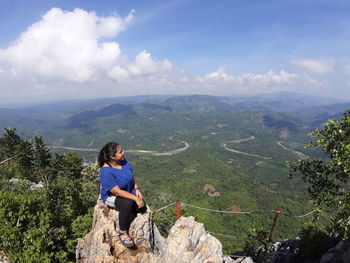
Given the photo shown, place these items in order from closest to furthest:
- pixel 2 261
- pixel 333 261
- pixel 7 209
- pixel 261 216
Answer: pixel 2 261 < pixel 7 209 < pixel 333 261 < pixel 261 216

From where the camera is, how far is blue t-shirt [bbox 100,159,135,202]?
945 centimetres

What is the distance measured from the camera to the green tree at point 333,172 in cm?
913

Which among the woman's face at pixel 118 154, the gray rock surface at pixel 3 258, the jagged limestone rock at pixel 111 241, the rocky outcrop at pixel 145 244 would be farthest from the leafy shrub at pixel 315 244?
the gray rock surface at pixel 3 258

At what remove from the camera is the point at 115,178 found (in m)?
9.62

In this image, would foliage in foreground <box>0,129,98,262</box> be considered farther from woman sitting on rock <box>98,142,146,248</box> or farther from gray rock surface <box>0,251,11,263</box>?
woman sitting on rock <box>98,142,146,248</box>

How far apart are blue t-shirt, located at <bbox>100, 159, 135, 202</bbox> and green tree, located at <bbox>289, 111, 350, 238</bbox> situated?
824 centimetres

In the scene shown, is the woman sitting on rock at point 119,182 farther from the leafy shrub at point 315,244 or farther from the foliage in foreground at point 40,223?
the leafy shrub at point 315,244

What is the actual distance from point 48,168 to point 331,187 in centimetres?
5251

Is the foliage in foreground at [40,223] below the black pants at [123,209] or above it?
below

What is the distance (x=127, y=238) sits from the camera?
9.74 m

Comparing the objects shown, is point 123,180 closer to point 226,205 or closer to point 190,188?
point 226,205

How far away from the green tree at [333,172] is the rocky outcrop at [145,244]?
531 cm

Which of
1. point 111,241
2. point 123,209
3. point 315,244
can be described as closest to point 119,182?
point 123,209

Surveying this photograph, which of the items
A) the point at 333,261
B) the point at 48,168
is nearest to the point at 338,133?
the point at 333,261
